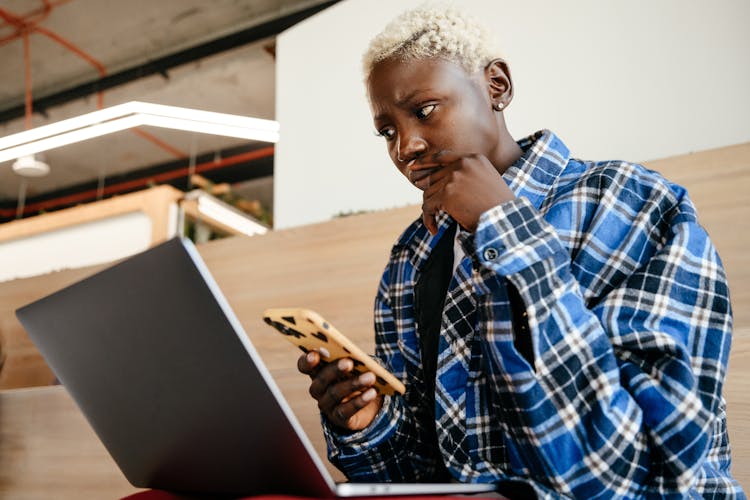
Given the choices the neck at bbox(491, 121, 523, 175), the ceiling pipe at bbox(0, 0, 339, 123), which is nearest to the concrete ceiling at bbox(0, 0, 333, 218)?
the ceiling pipe at bbox(0, 0, 339, 123)

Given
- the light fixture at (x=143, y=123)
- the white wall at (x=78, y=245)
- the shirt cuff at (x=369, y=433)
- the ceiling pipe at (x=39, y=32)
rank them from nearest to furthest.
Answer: the shirt cuff at (x=369, y=433) → the light fixture at (x=143, y=123) → the white wall at (x=78, y=245) → the ceiling pipe at (x=39, y=32)

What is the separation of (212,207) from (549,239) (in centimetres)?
355

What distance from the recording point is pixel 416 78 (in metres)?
0.95

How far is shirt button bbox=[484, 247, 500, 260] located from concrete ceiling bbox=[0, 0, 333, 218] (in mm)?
3658

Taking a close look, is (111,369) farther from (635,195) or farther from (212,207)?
(212,207)

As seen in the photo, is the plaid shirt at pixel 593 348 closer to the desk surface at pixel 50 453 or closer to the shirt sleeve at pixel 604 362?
the shirt sleeve at pixel 604 362

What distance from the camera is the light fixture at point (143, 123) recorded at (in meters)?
3.21

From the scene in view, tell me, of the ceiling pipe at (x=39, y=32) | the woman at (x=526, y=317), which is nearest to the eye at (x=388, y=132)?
the woman at (x=526, y=317)

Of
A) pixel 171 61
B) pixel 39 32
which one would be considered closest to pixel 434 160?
pixel 171 61

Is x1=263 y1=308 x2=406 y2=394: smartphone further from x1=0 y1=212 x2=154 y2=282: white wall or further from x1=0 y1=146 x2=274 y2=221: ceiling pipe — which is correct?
x1=0 y1=146 x2=274 y2=221: ceiling pipe

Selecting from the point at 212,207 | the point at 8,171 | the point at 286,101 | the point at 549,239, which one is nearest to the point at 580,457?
the point at 549,239

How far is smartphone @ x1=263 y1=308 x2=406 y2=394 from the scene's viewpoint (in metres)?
0.68

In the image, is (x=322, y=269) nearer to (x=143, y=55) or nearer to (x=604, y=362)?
(x=604, y=362)

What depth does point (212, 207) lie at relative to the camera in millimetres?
4008
